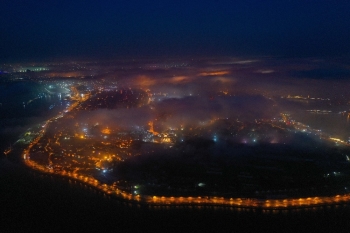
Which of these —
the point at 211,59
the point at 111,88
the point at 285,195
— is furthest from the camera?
the point at 111,88

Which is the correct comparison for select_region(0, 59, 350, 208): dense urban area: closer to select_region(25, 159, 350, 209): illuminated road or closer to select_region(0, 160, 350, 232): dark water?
select_region(25, 159, 350, 209): illuminated road

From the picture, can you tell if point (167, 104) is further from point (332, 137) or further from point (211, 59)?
point (332, 137)

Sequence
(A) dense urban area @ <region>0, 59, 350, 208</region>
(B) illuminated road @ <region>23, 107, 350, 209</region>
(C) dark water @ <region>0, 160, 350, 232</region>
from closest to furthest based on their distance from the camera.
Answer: (C) dark water @ <region>0, 160, 350, 232</region>
(B) illuminated road @ <region>23, 107, 350, 209</region>
(A) dense urban area @ <region>0, 59, 350, 208</region>

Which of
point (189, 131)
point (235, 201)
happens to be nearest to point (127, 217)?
point (235, 201)

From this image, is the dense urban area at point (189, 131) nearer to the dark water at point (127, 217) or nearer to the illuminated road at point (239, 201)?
the illuminated road at point (239, 201)

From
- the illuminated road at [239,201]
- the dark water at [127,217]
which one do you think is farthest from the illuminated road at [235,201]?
the dark water at [127,217]

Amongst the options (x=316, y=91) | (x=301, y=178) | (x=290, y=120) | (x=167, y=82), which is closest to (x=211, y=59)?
(x=167, y=82)

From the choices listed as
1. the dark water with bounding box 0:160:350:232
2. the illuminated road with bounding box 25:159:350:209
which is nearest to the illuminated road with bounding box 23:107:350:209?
the illuminated road with bounding box 25:159:350:209

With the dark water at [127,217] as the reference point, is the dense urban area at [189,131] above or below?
above
